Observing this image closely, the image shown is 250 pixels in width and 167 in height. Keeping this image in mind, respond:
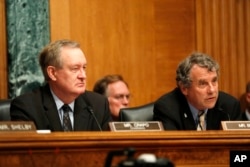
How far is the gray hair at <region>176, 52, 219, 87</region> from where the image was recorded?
15.7ft

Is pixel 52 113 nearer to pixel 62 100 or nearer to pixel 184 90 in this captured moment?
pixel 62 100

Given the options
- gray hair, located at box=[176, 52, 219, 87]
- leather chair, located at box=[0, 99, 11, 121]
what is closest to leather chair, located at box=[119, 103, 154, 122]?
gray hair, located at box=[176, 52, 219, 87]

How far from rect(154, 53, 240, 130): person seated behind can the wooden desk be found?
3.62 feet

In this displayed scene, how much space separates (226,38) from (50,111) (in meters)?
2.95

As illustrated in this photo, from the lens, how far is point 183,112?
4668mm

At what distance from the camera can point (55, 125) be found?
164 inches

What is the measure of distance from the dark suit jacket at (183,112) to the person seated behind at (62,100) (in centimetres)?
39

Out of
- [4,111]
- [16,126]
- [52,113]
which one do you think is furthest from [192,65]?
[16,126]

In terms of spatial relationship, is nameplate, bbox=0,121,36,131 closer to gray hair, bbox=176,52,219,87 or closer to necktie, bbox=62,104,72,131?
necktie, bbox=62,104,72,131

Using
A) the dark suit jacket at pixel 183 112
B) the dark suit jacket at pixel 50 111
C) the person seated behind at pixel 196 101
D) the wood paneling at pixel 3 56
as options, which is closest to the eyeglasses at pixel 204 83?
the person seated behind at pixel 196 101

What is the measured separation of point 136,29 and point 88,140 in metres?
3.37

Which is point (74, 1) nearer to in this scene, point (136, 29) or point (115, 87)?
point (136, 29)

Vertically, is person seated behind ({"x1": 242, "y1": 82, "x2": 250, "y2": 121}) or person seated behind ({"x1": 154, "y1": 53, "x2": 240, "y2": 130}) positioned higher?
person seated behind ({"x1": 154, "y1": 53, "x2": 240, "y2": 130})

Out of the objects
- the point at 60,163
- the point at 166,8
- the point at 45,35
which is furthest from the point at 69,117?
A: the point at 166,8
